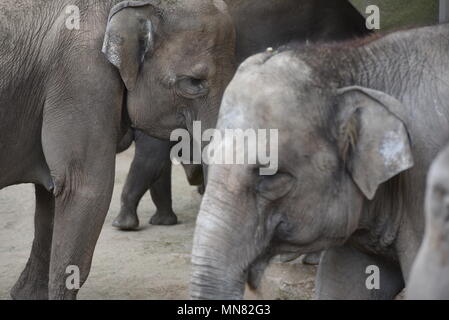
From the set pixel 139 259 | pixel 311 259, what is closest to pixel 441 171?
pixel 311 259

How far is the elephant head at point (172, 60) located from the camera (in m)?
4.61

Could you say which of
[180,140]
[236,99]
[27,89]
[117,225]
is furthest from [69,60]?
[117,225]

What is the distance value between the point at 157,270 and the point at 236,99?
113 inches

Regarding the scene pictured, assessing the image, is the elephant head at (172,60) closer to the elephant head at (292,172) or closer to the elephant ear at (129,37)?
the elephant ear at (129,37)

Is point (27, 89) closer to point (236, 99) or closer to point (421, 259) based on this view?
point (236, 99)

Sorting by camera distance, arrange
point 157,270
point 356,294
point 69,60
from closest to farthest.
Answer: point 356,294 < point 69,60 < point 157,270

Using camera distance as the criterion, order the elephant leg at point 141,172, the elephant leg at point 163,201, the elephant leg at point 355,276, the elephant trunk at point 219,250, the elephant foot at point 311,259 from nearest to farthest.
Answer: the elephant trunk at point 219,250 < the elephant leg at point 355,276 < the elephant foot at point 311,259 < the elephant leg at point 141,172 < the elephant leg at point 163,201

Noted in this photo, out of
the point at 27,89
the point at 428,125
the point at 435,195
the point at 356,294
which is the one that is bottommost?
the point at 356,294

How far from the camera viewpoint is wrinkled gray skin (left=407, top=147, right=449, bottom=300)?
2.24 metres

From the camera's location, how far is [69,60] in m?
4.58

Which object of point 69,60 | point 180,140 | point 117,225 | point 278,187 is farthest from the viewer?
point 117,225

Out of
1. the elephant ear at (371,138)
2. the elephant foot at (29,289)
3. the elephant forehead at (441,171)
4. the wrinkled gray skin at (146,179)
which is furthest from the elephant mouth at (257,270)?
the wrinkled gray skin at (146,179)

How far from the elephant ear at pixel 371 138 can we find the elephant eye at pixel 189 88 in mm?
1479

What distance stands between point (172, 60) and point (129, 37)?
0.24 m
